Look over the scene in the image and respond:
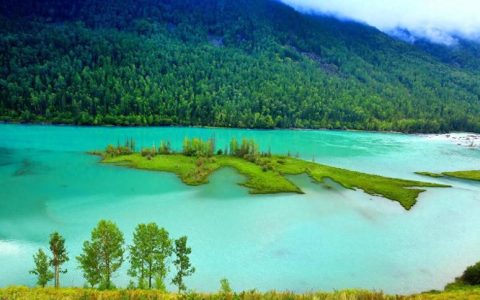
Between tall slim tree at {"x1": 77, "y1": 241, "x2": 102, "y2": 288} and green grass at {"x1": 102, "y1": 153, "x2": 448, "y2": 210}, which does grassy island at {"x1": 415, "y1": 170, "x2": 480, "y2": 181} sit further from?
tall slim tree at {"x1": 77, "y1": 241, "x2": 102, "y2": 288}

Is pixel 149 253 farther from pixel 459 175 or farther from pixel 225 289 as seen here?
pixel 459 175

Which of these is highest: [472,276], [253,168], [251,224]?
[253,168]

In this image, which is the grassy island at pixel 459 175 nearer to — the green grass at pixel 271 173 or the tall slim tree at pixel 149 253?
the green grass at pixel 271 173

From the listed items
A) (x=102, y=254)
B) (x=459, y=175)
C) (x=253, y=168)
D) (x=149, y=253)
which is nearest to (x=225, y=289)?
(x=149, y=253)

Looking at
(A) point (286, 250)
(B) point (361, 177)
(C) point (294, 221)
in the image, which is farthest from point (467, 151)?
(A) point (286, 250)

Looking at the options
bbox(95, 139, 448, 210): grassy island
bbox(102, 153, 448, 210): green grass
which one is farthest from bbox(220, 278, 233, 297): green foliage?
bbox(102, 153, 448, 210): green grass

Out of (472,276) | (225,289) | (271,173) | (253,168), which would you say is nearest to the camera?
(225,289)

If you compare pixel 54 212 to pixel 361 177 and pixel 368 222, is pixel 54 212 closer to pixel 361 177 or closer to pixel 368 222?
pixel 368 222
